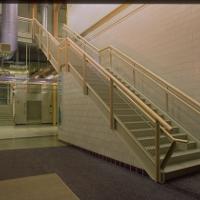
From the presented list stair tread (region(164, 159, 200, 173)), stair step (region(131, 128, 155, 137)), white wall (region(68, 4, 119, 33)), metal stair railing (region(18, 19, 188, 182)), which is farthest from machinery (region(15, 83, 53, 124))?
stair tread (region(164, 159, 200, 173))

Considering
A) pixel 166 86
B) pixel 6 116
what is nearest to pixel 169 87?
pixel 166 86

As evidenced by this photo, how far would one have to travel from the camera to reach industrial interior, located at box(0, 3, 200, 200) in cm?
317

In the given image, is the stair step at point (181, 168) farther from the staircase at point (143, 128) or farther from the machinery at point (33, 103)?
the machinery at point (33, 103)

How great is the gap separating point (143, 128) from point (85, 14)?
252 inches

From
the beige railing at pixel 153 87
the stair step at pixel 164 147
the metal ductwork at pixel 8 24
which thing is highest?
the metal ductwork at pixel 8 24

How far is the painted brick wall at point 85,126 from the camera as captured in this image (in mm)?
4211

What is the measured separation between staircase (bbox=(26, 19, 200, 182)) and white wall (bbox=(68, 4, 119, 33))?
228cm

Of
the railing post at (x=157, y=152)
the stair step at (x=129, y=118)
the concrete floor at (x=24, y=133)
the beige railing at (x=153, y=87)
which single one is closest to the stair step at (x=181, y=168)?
the railing post at (x=157, y=152)

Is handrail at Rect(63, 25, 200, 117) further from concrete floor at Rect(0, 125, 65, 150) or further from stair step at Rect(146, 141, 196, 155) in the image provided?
concrete floor at Rect(0, 125, 65, 150)

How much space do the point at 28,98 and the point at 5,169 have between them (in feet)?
28.6

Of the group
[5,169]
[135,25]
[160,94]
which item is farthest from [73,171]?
[135,25]

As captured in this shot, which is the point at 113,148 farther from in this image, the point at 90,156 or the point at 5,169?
the point at 5,169

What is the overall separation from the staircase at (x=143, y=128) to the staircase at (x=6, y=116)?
689 centimetres

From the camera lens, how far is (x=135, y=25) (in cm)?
637
